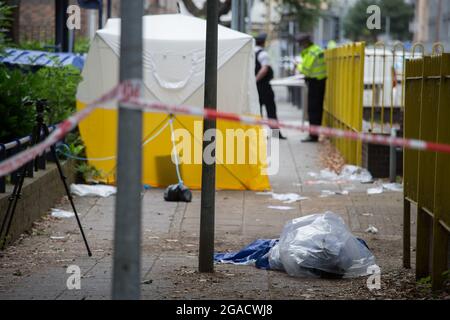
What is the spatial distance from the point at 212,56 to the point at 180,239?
8.96 ft

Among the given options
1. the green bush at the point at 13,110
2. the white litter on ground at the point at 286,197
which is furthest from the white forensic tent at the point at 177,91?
the green bush at the point at 13,110

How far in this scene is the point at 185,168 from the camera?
14227 mm

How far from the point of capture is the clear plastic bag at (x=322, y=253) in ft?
26.7

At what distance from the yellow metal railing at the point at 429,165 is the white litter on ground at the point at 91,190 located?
5691 millimetres

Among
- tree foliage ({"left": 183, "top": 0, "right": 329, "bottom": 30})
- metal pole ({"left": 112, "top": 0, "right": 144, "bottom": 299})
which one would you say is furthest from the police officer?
tree foliage ({"left": 183, "top": 0, "right": 329, "bottom": 30})

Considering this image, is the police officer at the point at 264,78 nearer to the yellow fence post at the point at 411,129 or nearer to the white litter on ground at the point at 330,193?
the white litter on ground at the point at 330,193

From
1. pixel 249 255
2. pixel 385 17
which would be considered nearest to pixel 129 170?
pixel 249 255

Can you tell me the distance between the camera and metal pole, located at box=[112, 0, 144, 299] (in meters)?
4.21

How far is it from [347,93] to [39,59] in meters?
5.51

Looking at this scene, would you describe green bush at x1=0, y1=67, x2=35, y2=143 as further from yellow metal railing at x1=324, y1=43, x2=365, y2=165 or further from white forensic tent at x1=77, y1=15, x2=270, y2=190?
yellow metal railing at x1=324, y1=43, x2=365, y2=165

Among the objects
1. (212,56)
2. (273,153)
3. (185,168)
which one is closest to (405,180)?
(212,56)

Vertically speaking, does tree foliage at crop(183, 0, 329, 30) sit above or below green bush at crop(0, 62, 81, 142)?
above

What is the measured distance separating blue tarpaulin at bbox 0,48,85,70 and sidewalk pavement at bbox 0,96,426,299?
9.12ft
